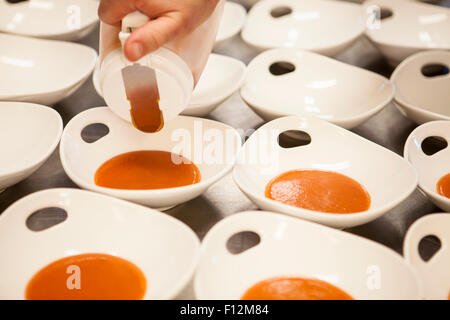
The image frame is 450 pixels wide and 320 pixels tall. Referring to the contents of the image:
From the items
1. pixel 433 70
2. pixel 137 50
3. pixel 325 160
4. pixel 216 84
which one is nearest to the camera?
pixel 137 50

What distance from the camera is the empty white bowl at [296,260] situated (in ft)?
3.24

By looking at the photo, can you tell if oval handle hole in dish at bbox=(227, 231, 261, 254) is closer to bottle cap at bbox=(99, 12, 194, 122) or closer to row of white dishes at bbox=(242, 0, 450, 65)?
bottle cap at bbox=(99, 12, 194, 122)

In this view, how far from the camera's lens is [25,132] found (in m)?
1.42

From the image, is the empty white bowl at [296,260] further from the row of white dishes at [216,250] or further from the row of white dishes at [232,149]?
the row of white dishes at [232,149]


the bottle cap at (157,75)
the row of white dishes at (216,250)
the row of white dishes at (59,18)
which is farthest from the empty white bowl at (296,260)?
the row of white dishes at (59,18)

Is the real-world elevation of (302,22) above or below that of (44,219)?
above

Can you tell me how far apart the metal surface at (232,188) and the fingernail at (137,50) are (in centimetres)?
45

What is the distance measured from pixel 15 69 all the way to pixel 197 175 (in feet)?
2.85

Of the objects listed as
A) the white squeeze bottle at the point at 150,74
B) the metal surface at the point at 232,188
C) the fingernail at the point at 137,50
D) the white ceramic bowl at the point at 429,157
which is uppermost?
the fingernail at the point at 137,50

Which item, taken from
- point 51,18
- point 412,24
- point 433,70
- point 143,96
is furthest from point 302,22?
point 143,96

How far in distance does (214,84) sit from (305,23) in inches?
23.0

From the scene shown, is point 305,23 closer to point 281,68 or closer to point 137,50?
point 281,68

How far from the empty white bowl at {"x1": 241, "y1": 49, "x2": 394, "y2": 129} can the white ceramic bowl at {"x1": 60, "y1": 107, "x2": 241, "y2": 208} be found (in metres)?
0.26
